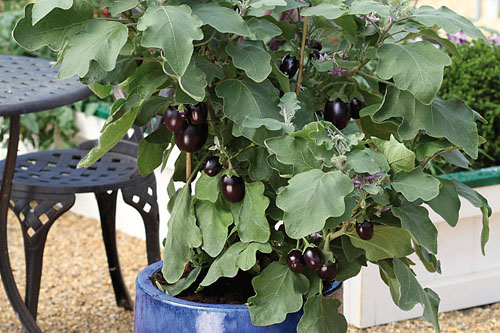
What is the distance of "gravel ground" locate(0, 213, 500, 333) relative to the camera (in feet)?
9.57

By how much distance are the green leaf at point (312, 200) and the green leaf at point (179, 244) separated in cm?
34

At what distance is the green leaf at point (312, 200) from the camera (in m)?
1.36

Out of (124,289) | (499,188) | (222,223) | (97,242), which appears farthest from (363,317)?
(97,242)

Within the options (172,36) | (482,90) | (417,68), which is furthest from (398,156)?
(482,90)

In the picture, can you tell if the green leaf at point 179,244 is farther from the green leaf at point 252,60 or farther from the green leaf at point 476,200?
the green leaf at point 476,200

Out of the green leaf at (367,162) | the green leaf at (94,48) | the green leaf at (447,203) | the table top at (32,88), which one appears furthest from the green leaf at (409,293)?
the table top at (32,88)

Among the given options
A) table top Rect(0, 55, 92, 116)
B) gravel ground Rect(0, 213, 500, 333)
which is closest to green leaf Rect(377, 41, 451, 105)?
table top Rect(0, 55, 92, 116)

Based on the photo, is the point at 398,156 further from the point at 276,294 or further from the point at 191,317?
the point at 191,317

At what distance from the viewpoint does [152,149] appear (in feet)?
6.13

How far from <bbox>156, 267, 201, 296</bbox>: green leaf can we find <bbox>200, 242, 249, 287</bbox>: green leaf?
4.1 inches

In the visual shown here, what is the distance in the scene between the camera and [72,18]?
1.50 m

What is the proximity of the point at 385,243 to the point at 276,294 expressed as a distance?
9.7 inches

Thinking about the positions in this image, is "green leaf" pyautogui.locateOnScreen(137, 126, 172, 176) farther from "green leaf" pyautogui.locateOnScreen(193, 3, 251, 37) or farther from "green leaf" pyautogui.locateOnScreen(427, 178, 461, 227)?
"green leaf" pyautogui.locateOnScreen(427, 178, 461, 227)

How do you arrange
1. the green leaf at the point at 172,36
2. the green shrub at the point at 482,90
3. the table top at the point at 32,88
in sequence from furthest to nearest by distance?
the green shrub at the point at 482,90, the table top at the point at 32,88, the green leaf at the point at 172,36
